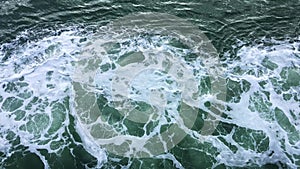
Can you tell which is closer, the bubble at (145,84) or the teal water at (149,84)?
the teal water at (149,84)

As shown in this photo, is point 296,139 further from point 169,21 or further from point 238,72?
point 169,21

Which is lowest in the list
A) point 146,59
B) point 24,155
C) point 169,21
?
point 24,155

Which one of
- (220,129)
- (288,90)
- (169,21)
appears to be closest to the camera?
(220,129)

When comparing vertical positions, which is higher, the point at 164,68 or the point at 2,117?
the point at 164,68

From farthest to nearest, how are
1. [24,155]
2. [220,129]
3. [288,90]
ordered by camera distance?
[288,90], [220,129], [24,155]

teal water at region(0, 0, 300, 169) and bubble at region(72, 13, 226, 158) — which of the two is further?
bubble at region(72, 13, 226, 158)

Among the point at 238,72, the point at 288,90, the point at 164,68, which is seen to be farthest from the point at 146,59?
the point at 288,90

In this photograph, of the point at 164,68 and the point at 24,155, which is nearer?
the point at 24,155
